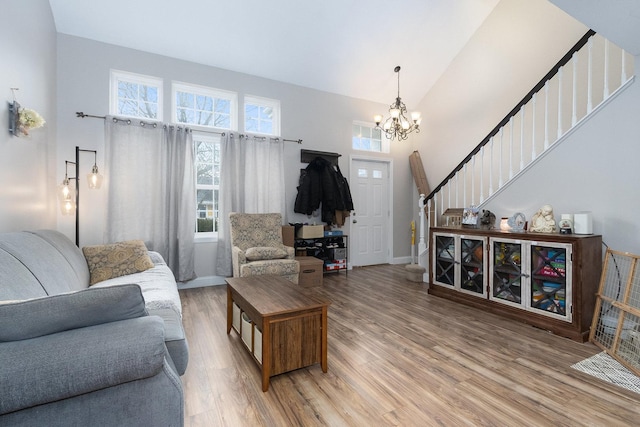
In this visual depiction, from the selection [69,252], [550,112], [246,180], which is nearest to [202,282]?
[246,180]

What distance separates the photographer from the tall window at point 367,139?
5469 millimetres

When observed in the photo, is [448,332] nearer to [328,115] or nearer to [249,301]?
[249,301]

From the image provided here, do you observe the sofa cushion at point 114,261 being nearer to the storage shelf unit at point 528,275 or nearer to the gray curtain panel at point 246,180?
the gray curtain panel at point 246,180

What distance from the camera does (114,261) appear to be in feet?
8.67

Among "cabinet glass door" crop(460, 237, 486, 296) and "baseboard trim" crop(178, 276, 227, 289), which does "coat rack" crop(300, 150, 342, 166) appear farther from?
"cabinet glass door" crop(460, 237, 486, 296)

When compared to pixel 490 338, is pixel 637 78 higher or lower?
higher

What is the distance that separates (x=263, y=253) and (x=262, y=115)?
229 centimetres

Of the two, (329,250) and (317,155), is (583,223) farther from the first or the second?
(317,155)

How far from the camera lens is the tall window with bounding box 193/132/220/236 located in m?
4.22

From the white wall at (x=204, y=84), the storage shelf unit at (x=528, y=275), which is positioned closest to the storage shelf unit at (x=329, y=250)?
the white wall at (x=204, y=84)

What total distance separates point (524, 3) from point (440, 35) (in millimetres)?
1122

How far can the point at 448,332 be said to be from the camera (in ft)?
8.61

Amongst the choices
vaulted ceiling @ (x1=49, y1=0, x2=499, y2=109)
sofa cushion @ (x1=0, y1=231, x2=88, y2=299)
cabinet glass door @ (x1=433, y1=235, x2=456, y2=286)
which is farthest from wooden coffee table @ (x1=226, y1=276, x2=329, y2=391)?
vaulted ceiling @ (x1=49, y1=0, x2=499, y2=109)

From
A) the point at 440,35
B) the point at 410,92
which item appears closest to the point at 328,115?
the point at 410,92
